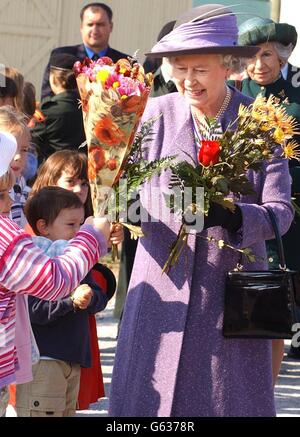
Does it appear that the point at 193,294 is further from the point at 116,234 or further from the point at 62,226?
the point at 62,226

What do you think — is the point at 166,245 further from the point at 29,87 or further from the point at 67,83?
the point at 67,83

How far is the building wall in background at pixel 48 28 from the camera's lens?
15.6 metres

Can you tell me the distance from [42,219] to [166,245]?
0.98m

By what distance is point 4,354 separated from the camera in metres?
3.63

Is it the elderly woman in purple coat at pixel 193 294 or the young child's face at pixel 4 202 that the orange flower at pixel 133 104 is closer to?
the elderly woman in purple coat at pixel 193 294

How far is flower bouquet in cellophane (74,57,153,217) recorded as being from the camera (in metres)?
3.68

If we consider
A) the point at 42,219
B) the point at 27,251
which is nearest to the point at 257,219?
the point at 27,251

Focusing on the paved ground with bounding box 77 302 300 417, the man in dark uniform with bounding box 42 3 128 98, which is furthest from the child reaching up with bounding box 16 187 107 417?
the man in dark uniform with bounding box 42 3 128 98

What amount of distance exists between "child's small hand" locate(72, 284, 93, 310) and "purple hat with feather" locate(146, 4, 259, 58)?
42.2 inches

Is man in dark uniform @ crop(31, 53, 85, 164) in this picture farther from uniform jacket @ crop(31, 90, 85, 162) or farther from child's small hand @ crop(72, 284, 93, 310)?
child's small hand @ crop(72, 284, 93, 310)

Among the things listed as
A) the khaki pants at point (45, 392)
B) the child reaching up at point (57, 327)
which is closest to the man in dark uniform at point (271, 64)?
the child reaching up at point (57, 327)

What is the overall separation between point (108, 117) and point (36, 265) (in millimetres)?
578

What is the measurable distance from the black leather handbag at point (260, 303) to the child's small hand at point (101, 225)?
0.48 meters

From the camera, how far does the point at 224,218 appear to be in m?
3.75
